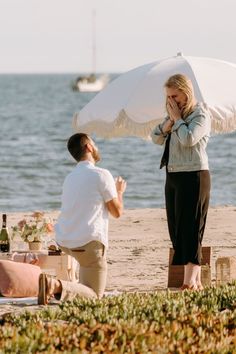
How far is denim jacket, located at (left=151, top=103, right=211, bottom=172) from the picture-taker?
10414mm

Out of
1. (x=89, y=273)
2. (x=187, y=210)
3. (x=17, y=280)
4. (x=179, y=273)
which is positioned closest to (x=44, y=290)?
(x=89, y=273)

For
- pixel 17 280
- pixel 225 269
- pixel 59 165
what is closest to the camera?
pixel 17 280

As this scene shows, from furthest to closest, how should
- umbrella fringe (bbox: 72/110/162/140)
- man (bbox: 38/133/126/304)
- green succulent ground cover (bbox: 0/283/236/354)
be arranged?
1. umbrella fringe (bbox: 72/110/162/140)
2. man (bbox: 38/133/126/304)
3. green succulent ground cover (bbox: 0/283/236/354)

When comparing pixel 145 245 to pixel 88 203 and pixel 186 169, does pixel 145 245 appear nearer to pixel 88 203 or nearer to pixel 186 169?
pixel 186 169

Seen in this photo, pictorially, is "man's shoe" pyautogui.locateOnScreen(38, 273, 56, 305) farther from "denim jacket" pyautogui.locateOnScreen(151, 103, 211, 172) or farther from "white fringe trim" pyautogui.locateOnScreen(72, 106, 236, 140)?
"white fringe trim" pyautogui.locateOnScreen(72, 106, 236, 140)

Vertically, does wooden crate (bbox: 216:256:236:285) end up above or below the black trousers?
below

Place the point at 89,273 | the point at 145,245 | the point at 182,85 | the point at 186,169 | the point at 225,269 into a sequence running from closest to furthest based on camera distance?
the point at 89,273 < the point at 182,85 < the point at 186,169 < the point at 225,269 < the point at 145,245

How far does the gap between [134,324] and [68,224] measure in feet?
6.91

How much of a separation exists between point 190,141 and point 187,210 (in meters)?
0.59

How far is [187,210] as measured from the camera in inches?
417

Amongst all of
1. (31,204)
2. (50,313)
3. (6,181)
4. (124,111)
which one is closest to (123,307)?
A: (50,313)

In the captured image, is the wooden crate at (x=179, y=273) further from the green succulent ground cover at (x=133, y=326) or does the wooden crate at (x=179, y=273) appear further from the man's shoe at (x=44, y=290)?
the green succulent ground cover at (x=133, y=326)

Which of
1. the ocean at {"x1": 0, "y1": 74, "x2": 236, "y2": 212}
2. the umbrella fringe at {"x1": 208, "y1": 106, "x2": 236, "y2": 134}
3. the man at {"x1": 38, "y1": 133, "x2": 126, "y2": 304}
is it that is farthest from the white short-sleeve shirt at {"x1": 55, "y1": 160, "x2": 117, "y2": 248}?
the ocean at {"x1": 0, "y1": 74, "x2": 236, "y2": 212}

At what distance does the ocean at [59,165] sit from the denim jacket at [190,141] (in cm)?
1651
